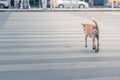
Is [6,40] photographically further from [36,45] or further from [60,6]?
[60,6]


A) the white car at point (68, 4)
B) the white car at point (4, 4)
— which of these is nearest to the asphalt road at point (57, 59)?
the white car at point (4, 4)

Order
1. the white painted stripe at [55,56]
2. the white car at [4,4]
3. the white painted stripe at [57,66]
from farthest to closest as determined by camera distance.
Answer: the white car at [4,4] < the white painted stripe at [55,56] < the white painted stripe at [57,66]

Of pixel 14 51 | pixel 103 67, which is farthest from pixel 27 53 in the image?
pixel 103 67

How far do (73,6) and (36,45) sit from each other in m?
37.9

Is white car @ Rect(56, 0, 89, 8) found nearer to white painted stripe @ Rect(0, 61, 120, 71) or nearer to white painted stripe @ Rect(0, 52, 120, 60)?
white painted stripe @ Rect(0, 52, 120, 60)

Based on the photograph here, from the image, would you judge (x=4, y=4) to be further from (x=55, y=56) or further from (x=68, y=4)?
(x=55, y=56)

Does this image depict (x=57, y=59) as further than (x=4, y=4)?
No

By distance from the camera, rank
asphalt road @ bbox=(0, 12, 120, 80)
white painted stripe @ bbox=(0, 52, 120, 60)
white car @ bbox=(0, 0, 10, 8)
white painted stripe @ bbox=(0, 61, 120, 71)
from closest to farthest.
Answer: asphalt road @ bbox=(0, 12, 120, 80) → white painted stripe @ bbox=(0, 61, 120, 71) → white painted stripe @ bbox=(0, 52, 120, 60) → white car @ bbox=(0, 0, 10, 8)

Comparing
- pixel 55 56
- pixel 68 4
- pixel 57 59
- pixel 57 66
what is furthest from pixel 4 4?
pixel 57 66

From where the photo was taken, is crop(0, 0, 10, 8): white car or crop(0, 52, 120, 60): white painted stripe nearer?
crop(0, 52, 120, 60): white painted stripe

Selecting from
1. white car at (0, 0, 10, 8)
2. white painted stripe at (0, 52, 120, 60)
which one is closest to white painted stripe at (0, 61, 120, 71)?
white painted stripe at (0, 52, 120, 60)

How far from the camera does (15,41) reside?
15.7 metres

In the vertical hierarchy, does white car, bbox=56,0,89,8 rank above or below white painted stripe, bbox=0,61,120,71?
above

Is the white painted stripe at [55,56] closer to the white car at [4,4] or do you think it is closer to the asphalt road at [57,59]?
the asphalt road at [57,59]
